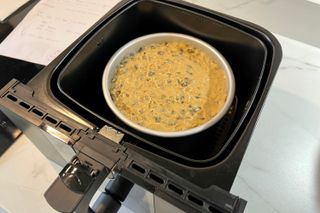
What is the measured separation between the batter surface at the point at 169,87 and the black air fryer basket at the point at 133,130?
4 centimetres

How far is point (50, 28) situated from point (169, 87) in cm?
32

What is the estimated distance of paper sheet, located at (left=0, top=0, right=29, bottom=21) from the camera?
28.5 inches

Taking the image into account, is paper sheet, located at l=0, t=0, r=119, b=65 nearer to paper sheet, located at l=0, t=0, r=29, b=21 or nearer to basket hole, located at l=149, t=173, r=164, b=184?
paper sheet, located at l=0, t=0, r=29, b=21

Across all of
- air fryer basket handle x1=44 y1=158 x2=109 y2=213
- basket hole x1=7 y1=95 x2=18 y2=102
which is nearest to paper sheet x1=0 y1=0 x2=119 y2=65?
basket hole x1=7 y1=95 x2=18 y2=102

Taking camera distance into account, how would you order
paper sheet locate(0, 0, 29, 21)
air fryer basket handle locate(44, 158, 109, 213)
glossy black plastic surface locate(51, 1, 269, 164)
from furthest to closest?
paper sheet locate(0, 0, 29, 21), glossy black plastic surface locate(51, 1, 269, 164), air fryer basket handle locate(44, 158, 109, 213)

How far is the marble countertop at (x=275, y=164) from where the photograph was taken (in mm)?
579

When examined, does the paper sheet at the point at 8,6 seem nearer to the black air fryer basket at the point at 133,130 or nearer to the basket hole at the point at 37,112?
the black air fryer basket at the point at 133,130

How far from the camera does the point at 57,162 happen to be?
2.06 ft

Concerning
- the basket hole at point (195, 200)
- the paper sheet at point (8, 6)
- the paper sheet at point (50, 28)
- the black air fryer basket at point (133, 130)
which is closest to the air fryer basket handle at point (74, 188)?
the black air fryer basket at point (133, 130)

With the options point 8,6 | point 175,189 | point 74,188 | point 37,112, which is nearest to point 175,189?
point 175,189

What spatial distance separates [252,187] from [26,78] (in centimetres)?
50

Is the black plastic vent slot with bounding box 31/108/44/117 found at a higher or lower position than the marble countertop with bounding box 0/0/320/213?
lower

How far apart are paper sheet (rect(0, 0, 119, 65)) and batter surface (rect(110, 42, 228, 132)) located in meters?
0.16

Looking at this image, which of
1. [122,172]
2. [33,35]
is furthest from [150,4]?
[122,172]
